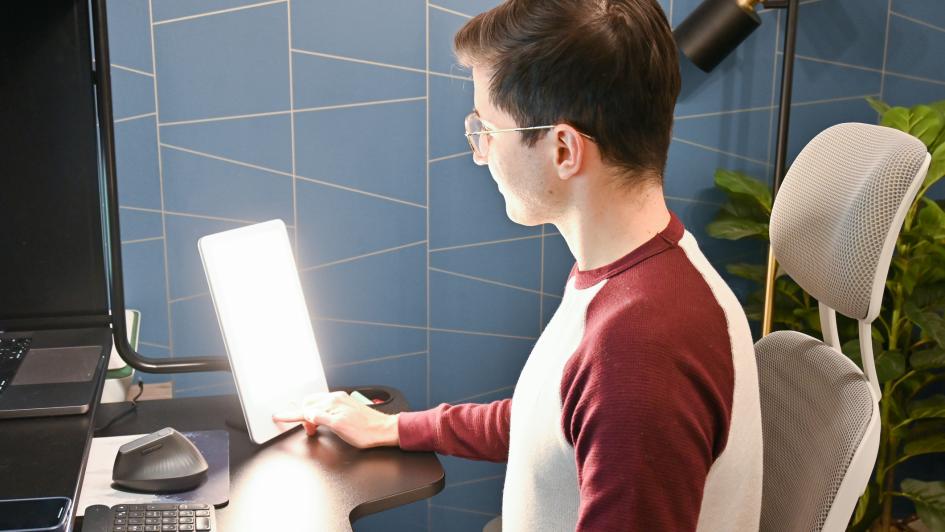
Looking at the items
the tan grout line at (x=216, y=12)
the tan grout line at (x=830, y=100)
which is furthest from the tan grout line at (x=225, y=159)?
the tan grout line at (x=830, y=100)

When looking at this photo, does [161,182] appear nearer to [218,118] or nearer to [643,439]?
[218,118]

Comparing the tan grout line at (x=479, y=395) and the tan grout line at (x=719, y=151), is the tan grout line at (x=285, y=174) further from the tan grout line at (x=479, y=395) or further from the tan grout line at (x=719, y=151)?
the tan grout line at (x=719, y=151)

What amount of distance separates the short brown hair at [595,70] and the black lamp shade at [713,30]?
3.57ft

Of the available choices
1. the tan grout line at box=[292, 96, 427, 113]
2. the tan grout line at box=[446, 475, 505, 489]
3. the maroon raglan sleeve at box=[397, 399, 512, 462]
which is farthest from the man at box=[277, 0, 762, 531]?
the tan grout line at box=[446, 475, 505, 489]

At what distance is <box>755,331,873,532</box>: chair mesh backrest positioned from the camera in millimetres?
970

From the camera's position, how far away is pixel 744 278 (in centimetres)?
242

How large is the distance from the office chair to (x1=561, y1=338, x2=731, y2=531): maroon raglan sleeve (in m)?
0.18

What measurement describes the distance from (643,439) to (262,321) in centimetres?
74

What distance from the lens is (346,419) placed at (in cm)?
138

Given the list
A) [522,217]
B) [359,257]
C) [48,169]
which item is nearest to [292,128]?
[359,257]

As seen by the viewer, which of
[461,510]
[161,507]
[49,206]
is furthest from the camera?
[461,510]

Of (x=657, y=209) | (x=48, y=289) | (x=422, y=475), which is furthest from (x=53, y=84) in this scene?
(x=657, y=209)

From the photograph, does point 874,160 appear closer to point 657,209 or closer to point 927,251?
point 657,209

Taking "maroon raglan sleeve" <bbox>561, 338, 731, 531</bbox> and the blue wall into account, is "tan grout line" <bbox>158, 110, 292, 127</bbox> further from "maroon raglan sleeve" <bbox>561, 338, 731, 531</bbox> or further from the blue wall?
"maroon raglan sleeve" <bbox>561, 338, 731, 531</bbox>
